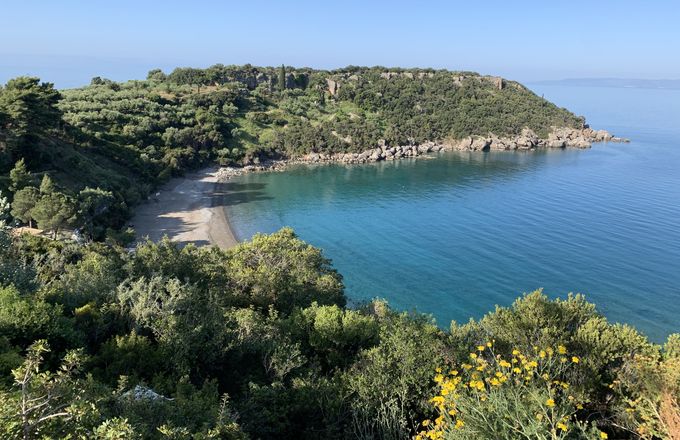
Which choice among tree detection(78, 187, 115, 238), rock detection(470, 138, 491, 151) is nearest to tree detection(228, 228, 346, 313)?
tree detection(78, 187, 115, 238)

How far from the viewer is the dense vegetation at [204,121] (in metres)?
44.1

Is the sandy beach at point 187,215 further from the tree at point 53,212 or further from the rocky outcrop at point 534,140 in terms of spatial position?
the rocky outcrop at point 534,140

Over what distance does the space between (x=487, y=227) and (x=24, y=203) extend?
47846 mm

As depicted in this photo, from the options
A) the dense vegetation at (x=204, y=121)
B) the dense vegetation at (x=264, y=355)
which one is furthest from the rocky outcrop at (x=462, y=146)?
the dense vegetation at (x=264, y=355)

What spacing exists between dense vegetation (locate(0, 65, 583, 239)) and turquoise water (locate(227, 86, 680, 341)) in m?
13.0

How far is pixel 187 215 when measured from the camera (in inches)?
2154

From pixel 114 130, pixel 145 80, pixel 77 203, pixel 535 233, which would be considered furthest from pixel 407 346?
pixel 145 80

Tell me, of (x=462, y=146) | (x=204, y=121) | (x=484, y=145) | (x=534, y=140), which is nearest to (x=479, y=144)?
(x=484, y=145)

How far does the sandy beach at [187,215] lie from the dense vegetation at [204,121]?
2.17 metres

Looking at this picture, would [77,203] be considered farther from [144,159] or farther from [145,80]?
[145,80]

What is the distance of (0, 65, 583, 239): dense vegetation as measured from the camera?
4406 centimetres

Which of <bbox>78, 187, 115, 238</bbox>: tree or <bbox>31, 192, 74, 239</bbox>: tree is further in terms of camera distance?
<bbox>78, 187, 115, 238</bbox>: tree

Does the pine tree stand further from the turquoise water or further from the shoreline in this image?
the turquoise water

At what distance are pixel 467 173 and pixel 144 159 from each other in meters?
57.3
